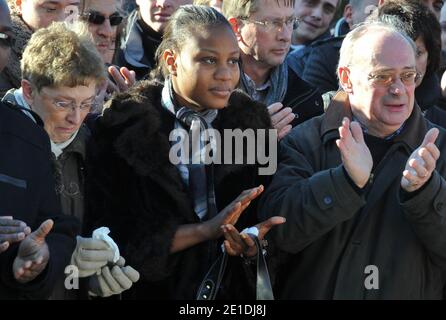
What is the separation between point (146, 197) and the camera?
Result: 4918 millimetres

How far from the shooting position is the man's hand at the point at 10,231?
4.12 m

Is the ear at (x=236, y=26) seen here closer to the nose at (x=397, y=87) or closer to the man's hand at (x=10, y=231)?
the nose at (x=397, y=87)

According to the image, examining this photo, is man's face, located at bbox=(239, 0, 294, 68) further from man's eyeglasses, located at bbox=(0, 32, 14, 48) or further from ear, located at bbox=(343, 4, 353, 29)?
man's eyeglasses, located at bbox=(0, 32, 14, 48)

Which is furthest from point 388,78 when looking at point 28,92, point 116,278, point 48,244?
point 48,244

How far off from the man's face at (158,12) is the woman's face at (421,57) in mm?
1496

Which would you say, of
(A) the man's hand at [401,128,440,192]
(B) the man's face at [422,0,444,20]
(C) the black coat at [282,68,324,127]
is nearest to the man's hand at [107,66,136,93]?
(C) the black coat at [282,68,324,127]

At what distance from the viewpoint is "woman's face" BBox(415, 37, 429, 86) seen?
6.02 metres

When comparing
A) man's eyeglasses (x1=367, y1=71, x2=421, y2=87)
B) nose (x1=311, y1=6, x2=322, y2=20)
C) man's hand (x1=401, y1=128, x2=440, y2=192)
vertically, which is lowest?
man's hand (x1=401, y1=128, x2=440, y2=192)

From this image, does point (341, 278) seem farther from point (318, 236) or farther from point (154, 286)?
point (154, 286)

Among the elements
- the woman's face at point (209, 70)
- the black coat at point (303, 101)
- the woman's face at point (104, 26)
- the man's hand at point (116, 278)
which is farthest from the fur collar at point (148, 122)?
the woman's face at point (104, 26)

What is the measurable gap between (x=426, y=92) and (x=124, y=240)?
2083mm

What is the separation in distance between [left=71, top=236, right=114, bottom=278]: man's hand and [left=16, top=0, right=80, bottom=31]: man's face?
159 cm

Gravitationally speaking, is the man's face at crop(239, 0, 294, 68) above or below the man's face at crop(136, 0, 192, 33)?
below

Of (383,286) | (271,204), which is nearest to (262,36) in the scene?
(271,204)
